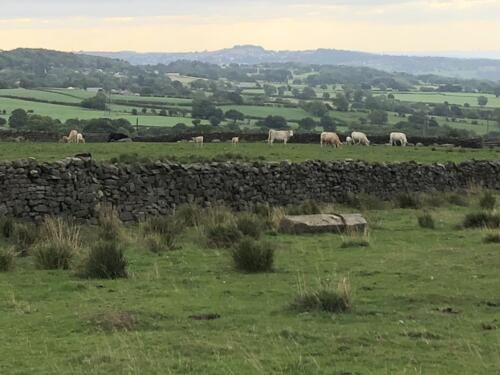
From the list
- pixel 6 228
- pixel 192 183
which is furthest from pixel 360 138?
pixel 6 228

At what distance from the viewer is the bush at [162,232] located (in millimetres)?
13750

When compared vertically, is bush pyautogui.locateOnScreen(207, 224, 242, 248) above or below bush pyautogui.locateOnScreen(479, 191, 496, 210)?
above

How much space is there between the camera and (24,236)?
1415cm

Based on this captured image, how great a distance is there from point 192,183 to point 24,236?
6280 millimetres

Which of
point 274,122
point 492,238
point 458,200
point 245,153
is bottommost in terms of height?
point 274,122

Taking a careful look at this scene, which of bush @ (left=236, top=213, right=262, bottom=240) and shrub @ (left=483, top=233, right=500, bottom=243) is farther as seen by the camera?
bush @ (left=236, top=213, right=262, bottom=240)

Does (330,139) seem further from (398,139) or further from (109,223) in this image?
(109,223)

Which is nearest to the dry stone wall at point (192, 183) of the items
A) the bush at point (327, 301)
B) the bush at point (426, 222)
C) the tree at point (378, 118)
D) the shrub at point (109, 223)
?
the shrub at point (109, 223)

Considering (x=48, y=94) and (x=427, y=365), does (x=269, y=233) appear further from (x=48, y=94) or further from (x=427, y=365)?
(x=48, y=94)

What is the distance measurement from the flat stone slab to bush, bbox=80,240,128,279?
5473 millimetres

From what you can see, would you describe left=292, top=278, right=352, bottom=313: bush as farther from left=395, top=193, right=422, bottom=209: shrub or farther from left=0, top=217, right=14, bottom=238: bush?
left=395, top=193, right=422, bottom=209: shrub

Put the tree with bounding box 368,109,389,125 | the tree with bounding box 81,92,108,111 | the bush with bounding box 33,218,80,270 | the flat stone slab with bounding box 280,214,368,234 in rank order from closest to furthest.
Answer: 1. the bush with bounding box 33,218,80,270
2. the flat stone slab with bounding box 280,214,368,234
3. the tree with bounding box 368,109,389,125
4. the tree with bounding box 81,92,108,111

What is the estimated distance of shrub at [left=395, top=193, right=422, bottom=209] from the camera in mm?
22156

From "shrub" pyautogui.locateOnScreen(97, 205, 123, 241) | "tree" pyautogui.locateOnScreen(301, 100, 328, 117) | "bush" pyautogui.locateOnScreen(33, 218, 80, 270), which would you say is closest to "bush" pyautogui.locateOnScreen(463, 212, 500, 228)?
"shrub" pyautogui.locateOnScreen(97, 205, 123, 241)
